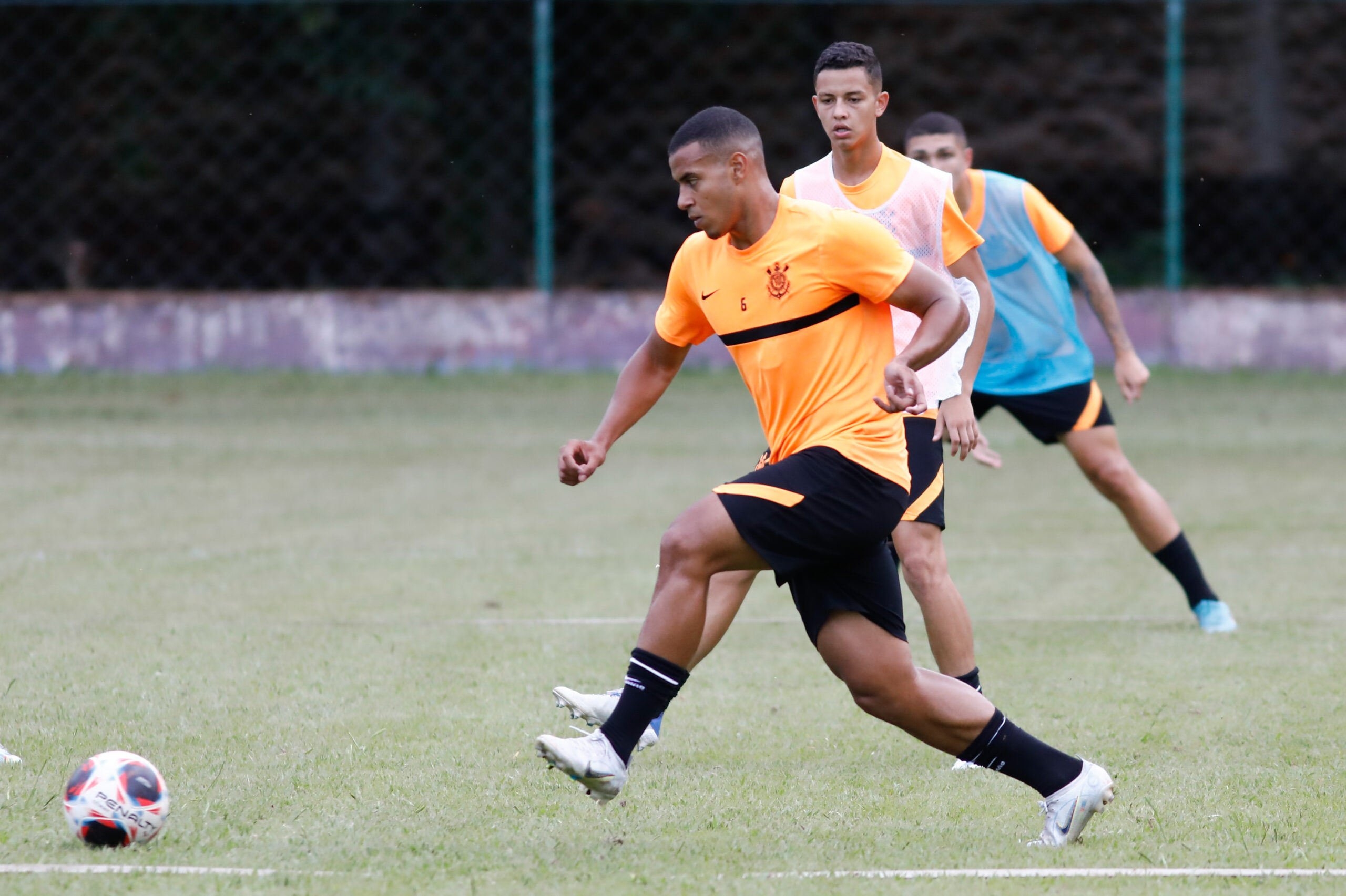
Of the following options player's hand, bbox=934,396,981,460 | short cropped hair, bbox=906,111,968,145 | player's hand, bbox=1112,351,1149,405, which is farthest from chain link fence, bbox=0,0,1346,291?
player's hand, bbox=934,396,981,460

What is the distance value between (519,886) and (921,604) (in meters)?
1.94

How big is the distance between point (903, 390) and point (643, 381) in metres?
0.98

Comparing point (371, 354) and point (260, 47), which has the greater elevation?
point (260, 47)

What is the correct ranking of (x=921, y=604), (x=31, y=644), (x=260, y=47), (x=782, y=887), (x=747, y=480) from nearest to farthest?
(x=782, y=887) < (x=747, y=480) < (x=921, y=604) < (x=31, y=644) < (x=260, y=47)

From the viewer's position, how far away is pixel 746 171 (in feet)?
14.5

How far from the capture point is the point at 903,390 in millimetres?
4129

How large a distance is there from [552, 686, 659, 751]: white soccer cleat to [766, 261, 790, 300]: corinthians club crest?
1339 mm

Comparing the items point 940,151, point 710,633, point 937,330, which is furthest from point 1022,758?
point 940,151

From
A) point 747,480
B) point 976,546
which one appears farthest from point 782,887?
point 976,546

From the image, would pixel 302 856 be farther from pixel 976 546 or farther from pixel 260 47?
pixel 260 47

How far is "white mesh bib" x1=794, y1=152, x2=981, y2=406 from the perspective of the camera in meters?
5.46

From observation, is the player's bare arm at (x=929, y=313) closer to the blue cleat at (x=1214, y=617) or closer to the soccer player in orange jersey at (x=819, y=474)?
the soccer player in orange jersey at (x=819, y=474)

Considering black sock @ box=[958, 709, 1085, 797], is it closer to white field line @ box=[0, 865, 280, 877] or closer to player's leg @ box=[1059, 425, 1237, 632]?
white field line @ box=[0, 865, 280, 877]

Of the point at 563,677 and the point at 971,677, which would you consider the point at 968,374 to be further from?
the point at 563,677
